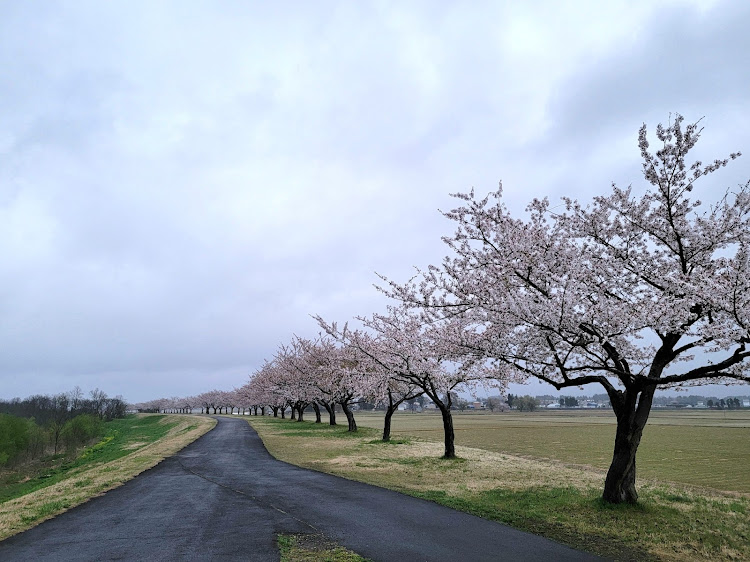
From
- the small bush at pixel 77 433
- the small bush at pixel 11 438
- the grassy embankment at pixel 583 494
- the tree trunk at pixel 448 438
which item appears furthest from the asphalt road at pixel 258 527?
the small bush at pixel 77 433

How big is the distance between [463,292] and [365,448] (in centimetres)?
1794

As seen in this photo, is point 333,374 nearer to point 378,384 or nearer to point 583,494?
point 378,384

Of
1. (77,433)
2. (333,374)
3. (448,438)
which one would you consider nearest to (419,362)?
(448,438)

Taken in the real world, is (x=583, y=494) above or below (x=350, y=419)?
above

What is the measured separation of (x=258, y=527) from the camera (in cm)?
978

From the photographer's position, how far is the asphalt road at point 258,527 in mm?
8203

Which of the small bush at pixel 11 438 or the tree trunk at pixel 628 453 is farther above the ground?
the tree trunk at pixel 628 453

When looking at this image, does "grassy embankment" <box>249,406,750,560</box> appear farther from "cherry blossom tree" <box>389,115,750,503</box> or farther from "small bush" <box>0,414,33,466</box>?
"small bush" <box>0,414,33,466</box>

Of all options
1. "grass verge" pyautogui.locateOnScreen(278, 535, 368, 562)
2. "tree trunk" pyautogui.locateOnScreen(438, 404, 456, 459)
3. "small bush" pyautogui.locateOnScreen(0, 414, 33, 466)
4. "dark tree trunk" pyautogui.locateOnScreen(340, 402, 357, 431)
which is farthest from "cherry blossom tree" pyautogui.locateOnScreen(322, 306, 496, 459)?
"small bush" pyautogui.locateOnScreen(0, 414, 33, 466)

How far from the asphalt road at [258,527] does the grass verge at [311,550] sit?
22 cm

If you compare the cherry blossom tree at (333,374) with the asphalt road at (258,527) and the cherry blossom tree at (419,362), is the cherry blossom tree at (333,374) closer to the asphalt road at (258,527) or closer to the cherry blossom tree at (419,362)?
Answer: the cherry blossom tree at (419,362)

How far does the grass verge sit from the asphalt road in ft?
0.73

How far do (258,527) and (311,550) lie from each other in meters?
2.16

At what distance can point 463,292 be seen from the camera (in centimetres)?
1222
